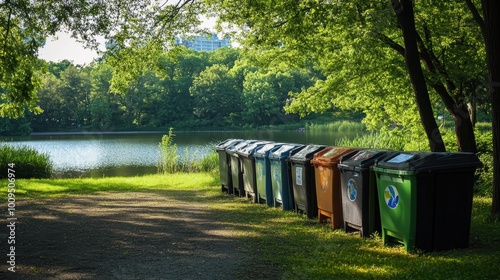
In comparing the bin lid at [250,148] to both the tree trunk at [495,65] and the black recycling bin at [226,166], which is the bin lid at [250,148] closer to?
the black recycling bin at [226,166]

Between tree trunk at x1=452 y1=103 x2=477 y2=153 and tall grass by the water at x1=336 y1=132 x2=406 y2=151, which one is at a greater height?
tree trunk at x1=452 y1=103 x2=477 y2=153

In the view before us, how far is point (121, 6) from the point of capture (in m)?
14.4

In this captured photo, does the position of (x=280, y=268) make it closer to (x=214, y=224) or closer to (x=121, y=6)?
(x=214, y=224)

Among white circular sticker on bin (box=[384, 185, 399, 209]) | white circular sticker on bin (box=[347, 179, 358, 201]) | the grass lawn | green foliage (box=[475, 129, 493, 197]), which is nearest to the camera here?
the grass lawn

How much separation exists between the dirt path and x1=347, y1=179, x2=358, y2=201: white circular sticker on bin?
1757 millimetres

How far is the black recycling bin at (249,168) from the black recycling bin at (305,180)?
210 cm

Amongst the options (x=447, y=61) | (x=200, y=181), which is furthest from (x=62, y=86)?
(x=447, y=61)

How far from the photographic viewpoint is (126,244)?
7965mm

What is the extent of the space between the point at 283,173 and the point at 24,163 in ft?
46.3

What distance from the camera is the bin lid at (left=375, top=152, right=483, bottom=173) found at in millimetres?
6754

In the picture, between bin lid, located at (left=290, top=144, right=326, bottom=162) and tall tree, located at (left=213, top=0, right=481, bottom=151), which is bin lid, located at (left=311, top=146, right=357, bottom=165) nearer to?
bin lid, located at (left=290, top=144, right=326, bottom=162)

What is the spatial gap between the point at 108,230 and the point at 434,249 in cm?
506

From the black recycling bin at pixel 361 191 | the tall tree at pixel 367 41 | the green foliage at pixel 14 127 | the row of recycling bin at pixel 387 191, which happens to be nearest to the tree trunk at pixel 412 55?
the tall tree at pixel 367 41

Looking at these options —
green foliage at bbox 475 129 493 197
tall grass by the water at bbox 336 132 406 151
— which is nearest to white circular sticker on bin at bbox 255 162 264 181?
green foliage at bbox 475 129 493 197
